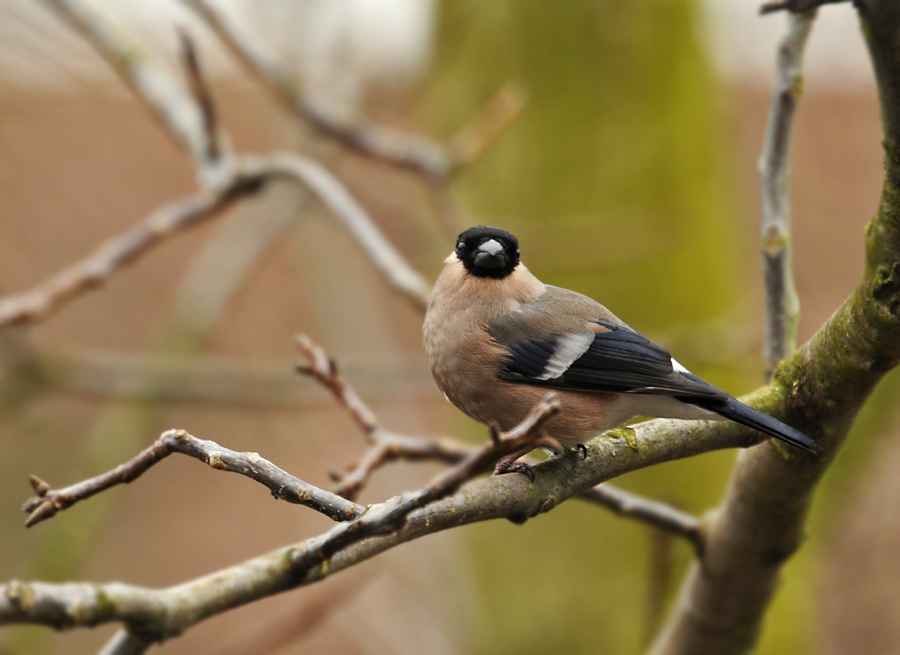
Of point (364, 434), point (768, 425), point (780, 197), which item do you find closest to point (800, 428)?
point (768, 425)

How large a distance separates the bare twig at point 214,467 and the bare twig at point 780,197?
5.11 feet

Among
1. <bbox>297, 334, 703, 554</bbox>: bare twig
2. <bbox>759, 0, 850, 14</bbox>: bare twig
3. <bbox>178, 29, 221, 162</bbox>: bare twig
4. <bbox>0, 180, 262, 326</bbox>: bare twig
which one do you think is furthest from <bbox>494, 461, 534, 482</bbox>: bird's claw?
<bbox>178, 29, 221, 162</bbox>: bare twig

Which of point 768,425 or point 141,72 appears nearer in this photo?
point 768,425

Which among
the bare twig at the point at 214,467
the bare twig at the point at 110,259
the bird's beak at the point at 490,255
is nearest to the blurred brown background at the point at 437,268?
the bare twig at the point at 110,259

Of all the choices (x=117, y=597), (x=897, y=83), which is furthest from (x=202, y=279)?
(x=897, y=83)

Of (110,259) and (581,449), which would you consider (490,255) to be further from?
(110,259)

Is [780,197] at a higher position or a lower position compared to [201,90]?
lower

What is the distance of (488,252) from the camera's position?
255 centimetres

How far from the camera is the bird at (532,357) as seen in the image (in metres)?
2.36

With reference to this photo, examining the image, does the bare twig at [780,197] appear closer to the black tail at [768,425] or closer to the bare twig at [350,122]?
the black tail at [768,425]

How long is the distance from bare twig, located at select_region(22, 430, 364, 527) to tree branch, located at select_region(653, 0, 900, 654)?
108cm

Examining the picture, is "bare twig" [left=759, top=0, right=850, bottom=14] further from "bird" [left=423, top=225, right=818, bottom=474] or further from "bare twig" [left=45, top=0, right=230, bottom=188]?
"bare twig" [left=45, top=0, right=230, bottom=188]

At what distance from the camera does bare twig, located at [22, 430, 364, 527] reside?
1504mm

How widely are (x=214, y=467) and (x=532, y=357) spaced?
1.19 metres
